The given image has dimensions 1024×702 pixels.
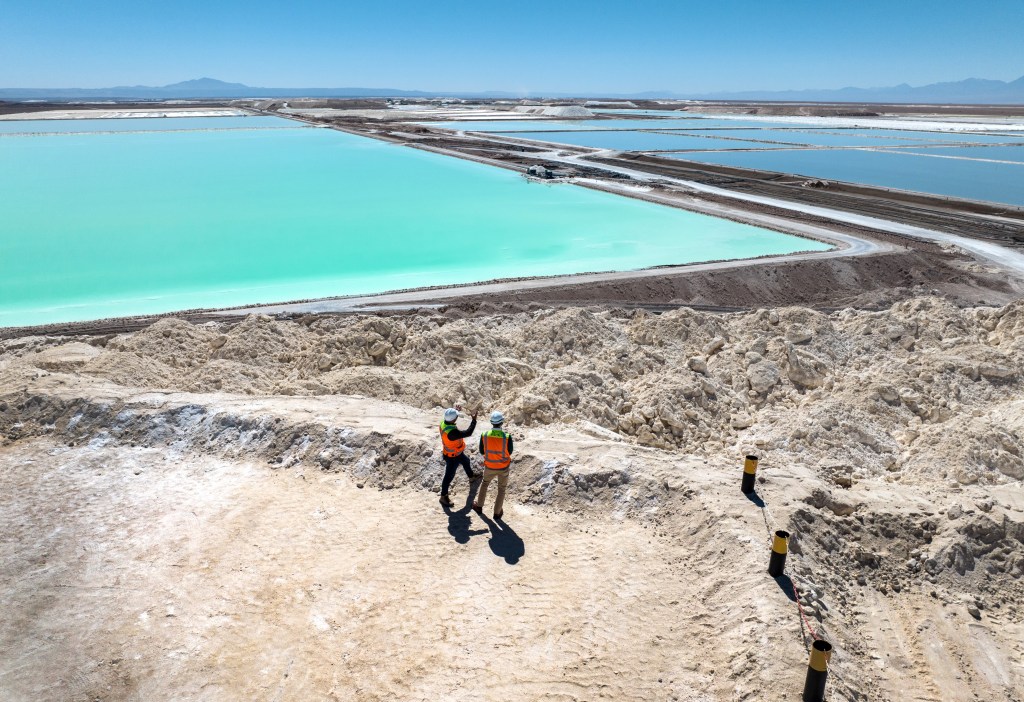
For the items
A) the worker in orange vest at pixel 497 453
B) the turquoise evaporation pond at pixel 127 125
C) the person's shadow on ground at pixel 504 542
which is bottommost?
the person's shadow on ground at pixel 504 542

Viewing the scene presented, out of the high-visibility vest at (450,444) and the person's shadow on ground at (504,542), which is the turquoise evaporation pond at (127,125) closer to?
the high-visibility vest at (450,444)

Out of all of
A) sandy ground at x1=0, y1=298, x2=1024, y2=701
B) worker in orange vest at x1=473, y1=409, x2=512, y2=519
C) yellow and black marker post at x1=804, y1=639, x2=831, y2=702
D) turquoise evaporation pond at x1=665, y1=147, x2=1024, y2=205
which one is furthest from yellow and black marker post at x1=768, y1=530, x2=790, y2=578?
turquoise evaporation pond at x1=665, y1=147, x2=1024, y2=205

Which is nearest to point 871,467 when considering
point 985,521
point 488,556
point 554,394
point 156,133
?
point 985,521

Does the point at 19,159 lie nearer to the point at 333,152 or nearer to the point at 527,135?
the point at 333,152

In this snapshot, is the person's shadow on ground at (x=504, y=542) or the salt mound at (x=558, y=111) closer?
the person's shadow on ground at (x=504, y=542)

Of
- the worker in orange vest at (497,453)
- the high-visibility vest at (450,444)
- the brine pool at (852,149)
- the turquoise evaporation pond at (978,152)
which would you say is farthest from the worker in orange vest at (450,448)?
the turquoise evaporation pond at (978,152)

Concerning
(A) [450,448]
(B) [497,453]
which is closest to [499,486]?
(B) [497,453]

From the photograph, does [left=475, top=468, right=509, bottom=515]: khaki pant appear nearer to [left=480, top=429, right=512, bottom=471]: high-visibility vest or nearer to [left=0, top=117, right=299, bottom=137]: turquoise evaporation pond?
[left=480, top=429, right=512, bottom=471]: high-visibility vest
